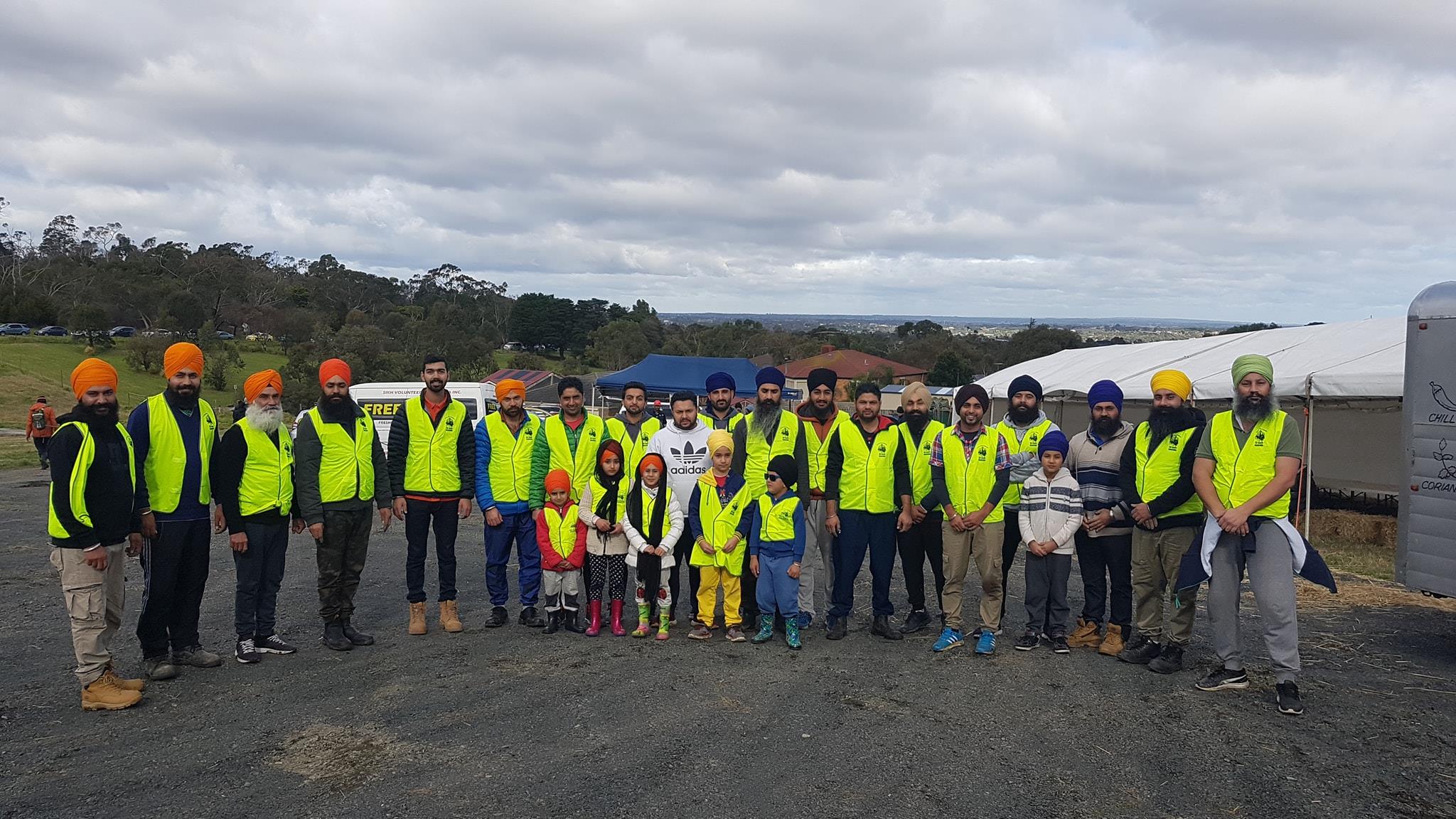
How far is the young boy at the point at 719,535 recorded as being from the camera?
6188 millimetres

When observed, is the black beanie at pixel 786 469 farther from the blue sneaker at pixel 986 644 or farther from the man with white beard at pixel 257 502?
the man with white beard at pixel 257 502

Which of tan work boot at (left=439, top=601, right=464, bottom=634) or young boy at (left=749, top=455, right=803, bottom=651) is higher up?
young boy at (left=749, top=455, right=803, bottom=651)

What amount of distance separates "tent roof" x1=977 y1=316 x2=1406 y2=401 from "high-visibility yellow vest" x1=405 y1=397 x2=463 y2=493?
810 cm

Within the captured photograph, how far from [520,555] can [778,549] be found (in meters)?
2.00

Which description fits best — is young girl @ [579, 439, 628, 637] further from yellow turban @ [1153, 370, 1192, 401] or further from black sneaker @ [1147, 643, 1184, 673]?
yellow turban @ [1153, 370, 1192, 401]

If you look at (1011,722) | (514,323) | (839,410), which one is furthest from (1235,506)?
(514,323)

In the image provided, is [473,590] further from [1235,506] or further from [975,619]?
[1235,506]

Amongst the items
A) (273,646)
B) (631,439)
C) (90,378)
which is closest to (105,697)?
(273,646)

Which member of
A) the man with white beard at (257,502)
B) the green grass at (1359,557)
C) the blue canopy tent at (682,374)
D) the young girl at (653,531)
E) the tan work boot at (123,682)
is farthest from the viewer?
the blue canopy tent at (682,374)

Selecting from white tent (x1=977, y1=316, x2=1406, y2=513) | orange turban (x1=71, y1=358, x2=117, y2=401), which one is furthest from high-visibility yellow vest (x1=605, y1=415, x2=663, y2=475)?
white tent (x1=977, y1=316, x2=1406, y2=513)

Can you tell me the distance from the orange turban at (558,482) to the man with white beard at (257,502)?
5.54 feet

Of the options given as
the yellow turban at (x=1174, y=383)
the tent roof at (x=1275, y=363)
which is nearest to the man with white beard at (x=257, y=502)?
the yellow turban at (x=1174, y=383)

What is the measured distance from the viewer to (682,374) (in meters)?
27.4

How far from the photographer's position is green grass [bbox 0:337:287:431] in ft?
107
